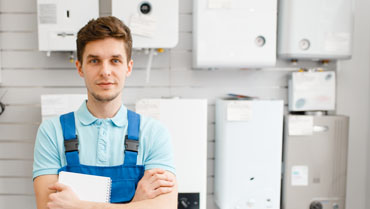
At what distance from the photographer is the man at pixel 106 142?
44.4 inches

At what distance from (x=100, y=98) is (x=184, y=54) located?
0.91m

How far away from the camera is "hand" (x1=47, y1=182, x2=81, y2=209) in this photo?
1029 mm

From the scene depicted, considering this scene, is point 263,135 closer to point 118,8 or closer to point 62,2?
point 118,8

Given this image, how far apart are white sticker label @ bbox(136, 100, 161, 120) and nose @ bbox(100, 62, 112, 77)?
0.56 m

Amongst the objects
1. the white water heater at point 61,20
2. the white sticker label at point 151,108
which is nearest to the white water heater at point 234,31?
the white sticker label at point 151,108

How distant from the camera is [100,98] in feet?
3.77

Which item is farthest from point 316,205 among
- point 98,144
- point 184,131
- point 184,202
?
point 98,144

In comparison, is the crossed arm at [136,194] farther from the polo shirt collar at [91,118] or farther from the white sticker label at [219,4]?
the white sticker label at [219,4]

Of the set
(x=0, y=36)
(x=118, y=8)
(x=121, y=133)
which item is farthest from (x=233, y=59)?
(x=0, y=36)

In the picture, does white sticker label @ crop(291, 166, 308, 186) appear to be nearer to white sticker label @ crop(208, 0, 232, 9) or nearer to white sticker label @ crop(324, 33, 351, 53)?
white sticker label @ crop(324, 33, 351, 53)

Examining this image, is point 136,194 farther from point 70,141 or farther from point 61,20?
point 61,20

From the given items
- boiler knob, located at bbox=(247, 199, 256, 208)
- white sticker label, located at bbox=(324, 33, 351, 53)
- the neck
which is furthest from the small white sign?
white sticker label, located at bbox=(324, 33, 351, 53)

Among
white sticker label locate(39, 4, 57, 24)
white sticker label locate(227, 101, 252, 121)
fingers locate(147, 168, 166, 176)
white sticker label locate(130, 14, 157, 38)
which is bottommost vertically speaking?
fingers locate(147, 168, 166, 176)

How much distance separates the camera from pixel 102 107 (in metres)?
1.20
